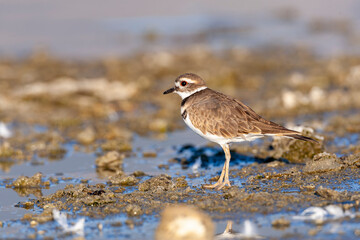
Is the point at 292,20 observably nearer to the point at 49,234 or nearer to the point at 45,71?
the point at 45,71

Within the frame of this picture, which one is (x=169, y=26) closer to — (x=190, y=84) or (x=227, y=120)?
(x=190, y=84)

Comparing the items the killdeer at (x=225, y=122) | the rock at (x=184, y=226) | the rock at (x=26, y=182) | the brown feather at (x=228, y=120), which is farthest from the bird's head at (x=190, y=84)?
the rock at (x=184, y=226)

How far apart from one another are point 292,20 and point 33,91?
1386 cm

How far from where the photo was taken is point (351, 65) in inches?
615

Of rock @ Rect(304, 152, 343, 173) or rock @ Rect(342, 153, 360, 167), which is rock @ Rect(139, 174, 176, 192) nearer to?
rock @ Rect(304, 152, 343, 173)

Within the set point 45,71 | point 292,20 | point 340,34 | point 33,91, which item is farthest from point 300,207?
point 292,20

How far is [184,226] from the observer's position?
16.9ft

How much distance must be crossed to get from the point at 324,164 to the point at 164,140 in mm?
3883

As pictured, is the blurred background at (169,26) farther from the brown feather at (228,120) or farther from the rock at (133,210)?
the rock at (133,210)

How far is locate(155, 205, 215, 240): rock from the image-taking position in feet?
16.9

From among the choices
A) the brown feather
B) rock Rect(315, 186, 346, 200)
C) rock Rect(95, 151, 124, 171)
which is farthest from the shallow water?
the brown feather

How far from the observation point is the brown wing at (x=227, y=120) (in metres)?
7.70

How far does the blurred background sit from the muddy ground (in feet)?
6.64

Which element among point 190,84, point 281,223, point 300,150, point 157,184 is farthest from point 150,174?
point 281,223
